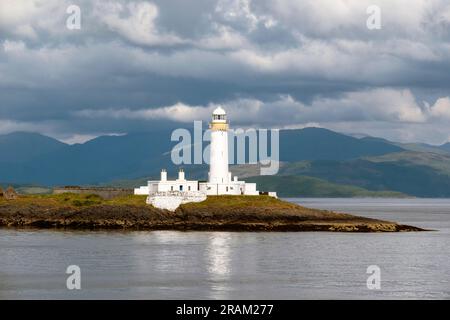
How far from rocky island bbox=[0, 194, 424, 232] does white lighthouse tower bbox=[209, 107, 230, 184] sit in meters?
5.19

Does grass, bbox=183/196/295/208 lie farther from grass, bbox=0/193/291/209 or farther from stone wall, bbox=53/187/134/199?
stone wall, bbox=53/187/134/199

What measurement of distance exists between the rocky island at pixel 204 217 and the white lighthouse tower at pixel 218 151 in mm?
5191

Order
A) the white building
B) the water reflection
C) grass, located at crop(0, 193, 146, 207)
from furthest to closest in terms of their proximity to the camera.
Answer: the white building
grass, located at crop(0, 193, 146, 207)
the water reflection

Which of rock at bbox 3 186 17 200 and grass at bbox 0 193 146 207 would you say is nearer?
grass at bbox 0 193 146 207

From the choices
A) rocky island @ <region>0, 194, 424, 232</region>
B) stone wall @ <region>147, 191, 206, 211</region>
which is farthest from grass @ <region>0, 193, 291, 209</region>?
stone wall @ <region>147, 191, 206, 211</region>

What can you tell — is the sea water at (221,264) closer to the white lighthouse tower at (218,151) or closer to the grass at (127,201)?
the grass at (127,201)

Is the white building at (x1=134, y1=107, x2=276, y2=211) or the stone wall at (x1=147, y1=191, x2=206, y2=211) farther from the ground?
the white building at (x1=134, y1=107, x2=276, y2=211)

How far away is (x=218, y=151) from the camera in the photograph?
11919 cm

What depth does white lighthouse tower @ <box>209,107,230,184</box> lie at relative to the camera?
119062 millimetres

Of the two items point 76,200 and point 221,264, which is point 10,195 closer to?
point 76,200

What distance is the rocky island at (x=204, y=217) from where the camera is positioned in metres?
110

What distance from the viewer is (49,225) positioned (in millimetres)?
113125
